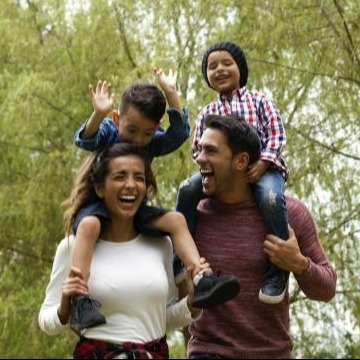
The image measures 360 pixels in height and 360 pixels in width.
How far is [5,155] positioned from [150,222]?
4.82 m

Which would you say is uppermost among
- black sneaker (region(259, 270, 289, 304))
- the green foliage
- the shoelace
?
the green foliage

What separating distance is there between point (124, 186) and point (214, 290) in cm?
36

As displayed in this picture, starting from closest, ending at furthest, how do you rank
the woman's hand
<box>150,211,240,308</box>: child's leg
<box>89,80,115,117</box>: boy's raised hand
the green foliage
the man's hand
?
<box>150,211,240,308</box>: child's leg, the woman's hand, the man's hand, <box>89,80,115,117</box>: boy's raised hand, the green foliage

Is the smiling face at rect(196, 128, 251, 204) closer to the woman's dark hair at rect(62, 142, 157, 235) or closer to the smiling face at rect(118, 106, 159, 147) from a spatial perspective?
the woman's dark hair at rect(62, 142, 157, 235)

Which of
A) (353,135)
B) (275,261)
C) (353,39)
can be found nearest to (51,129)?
(353,135)

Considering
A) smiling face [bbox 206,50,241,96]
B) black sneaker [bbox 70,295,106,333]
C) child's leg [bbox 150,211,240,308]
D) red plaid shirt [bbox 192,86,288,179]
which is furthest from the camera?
smiling face [bbox 206,50,241,96]

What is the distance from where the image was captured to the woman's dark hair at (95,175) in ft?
7.68

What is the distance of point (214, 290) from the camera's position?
215 cm

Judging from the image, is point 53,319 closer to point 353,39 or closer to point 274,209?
point 274,209

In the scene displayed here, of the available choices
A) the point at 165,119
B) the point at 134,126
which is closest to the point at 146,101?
the point at 134,126

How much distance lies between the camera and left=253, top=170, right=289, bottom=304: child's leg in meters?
2.40

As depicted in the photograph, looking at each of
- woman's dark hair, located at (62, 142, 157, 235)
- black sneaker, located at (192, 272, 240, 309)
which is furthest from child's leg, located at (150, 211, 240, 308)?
woman's dark hair, located at (62, 142, 157, 235)

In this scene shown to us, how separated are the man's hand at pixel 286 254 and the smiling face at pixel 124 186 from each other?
0.39m

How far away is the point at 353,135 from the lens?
18.1 feet
